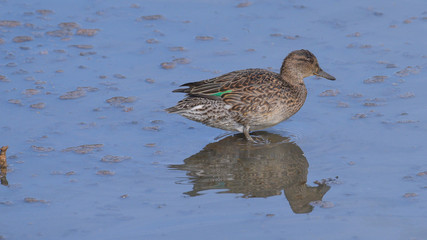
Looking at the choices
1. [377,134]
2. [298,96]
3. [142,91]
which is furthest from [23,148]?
[377,134]

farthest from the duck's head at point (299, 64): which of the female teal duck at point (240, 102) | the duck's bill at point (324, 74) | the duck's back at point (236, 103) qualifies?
the duck's back at point (236, 103)

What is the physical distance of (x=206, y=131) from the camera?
29.8 ft

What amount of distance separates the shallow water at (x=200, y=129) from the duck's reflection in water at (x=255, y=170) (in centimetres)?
2

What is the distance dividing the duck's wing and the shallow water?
51 cm

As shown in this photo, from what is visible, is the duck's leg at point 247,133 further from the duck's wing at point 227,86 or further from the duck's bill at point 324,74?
the duck's bill at point 324,74

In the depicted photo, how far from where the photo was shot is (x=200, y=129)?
9094mm

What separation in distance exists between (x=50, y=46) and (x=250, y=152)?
3.92 metres

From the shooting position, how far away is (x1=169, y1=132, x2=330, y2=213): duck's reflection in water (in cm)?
721

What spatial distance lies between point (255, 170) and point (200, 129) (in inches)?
59.2

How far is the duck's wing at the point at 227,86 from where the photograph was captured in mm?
8773

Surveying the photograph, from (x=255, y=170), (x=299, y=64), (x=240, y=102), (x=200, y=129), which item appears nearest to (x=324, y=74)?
(x=299, y=64)

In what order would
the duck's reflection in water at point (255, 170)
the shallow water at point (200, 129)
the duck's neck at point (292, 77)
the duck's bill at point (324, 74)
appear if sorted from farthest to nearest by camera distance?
1. the duck's bill at point (324, 74)
2. the duck's neck at point (292, 77)
3. the duck's reflection in water at point (255, 170)
4. the shallow water at point (200, 129)

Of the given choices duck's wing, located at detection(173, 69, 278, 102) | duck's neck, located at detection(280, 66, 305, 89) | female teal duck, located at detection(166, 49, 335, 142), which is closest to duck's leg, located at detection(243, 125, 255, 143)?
female teal duck, located at detection(166, 49, 335, 142)

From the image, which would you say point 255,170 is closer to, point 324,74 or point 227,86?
point 227,86
